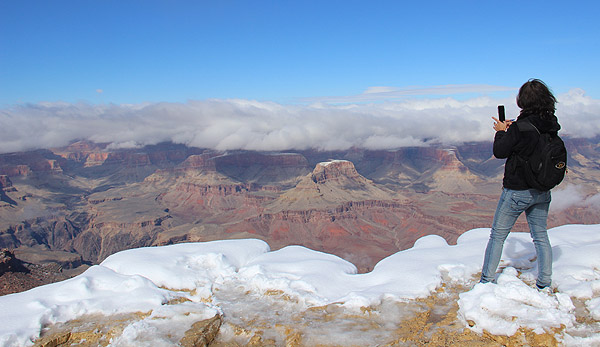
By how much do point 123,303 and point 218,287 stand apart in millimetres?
2251

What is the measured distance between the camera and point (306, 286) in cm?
870

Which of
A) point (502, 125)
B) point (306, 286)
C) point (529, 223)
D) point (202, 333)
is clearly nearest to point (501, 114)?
point (502, 125)

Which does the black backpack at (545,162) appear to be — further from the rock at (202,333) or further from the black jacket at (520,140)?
the rock at (202,333)

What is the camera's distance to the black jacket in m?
6.31

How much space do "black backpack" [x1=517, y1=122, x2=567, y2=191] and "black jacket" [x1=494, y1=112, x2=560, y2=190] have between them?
0.28 feet

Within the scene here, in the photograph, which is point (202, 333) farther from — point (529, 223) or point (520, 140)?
point (520, 140)

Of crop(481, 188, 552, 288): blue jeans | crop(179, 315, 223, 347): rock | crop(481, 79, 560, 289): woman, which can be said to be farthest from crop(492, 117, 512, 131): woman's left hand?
crop(179, 315, 223, 347): rock

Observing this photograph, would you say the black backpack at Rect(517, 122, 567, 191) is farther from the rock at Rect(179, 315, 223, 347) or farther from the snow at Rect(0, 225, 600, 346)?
the rock at Rect(179, 315, 223, 347)

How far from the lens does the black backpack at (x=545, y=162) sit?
6.22 m

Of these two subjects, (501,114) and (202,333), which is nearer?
(202,333)

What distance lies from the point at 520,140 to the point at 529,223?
5.46 ft

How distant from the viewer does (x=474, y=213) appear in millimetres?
153750

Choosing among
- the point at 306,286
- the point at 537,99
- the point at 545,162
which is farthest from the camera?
the point at 306,286

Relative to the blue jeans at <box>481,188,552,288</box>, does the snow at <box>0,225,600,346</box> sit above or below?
below
